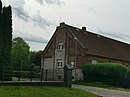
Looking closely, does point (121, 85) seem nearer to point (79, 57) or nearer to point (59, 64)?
point (79, 57)

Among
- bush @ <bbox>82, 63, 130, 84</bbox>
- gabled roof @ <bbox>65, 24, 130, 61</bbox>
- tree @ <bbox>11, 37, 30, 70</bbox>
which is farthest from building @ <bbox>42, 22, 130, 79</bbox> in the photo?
tree @ <bbox>11, 37, 30, 70</bbox>

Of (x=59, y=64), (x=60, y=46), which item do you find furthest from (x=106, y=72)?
(x=60, y=46)

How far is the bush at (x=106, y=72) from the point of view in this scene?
36750 millimetres

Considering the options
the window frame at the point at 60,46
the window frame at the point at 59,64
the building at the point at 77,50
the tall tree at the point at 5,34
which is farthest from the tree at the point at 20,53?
the tall tree at the point at 5,34

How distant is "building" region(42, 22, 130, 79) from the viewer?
44.0 metres

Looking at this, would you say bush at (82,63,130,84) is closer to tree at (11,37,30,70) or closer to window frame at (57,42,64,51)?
window frame at (57,42,64,51)

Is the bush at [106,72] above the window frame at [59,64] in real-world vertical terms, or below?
below

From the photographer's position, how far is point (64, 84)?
25.2 meters

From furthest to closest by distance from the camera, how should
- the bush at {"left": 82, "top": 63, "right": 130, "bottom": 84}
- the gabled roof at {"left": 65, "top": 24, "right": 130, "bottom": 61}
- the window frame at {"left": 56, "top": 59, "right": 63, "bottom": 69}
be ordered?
1. the window frame at {"left": 56, "top": 59, "right": 63, "bottom": 69}
2. the gabled roof at {"left": 65, "top": 24, "right": 130, "bottom": 61}
3. the bush at {"left": 82, "top": 63, "right": 130, "bottom": 84}

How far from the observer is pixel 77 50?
4459 centimetres

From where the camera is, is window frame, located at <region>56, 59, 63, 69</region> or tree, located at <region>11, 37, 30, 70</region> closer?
window frame, located at <region>56, 59, 63, 69</region>

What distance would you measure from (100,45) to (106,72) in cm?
1356

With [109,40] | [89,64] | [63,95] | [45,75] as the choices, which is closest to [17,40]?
[109,40]

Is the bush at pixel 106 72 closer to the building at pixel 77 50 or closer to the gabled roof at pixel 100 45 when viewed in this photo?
the building at pixel 77 50
